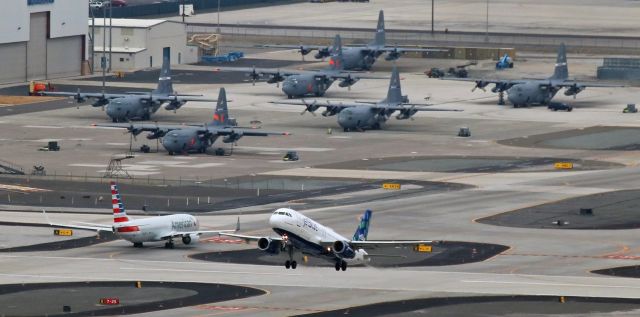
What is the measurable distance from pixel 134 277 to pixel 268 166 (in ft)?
176

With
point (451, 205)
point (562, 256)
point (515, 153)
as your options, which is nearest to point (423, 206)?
point (451, 205)

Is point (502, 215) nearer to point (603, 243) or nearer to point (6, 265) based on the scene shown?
point (603, 243)

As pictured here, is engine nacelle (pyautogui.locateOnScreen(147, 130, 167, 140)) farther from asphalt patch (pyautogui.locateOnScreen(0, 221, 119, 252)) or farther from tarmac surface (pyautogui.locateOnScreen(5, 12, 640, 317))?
asphalt patch (pyautogui.locateOnScreen(0, 221, 119, 252))

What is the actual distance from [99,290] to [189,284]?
19.1 feet

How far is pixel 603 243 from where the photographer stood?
131875 mm

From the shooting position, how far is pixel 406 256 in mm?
127812

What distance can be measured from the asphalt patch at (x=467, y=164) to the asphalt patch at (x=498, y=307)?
192 feet

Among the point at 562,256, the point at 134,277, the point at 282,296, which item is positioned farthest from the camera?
the point at 562,256

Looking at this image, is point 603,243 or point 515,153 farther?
point 515,153

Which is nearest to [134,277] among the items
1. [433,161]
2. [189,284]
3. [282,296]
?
[189,284]

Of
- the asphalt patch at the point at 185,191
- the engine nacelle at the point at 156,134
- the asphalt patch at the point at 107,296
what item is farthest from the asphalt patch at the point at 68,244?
the engine nacelle at the point at 156,134

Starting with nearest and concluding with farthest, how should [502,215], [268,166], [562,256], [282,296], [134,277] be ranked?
[282,296], [134,277], [562,256], [502,215], [268,166]

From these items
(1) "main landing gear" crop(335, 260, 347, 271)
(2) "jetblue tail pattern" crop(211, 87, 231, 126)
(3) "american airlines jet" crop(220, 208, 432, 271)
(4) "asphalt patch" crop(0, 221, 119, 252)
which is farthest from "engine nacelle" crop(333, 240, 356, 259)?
(2) "jetblue tail pattern" crop(211, 87, 231, 126)

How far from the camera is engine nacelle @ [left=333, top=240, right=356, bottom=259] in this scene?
10481 centimetres
